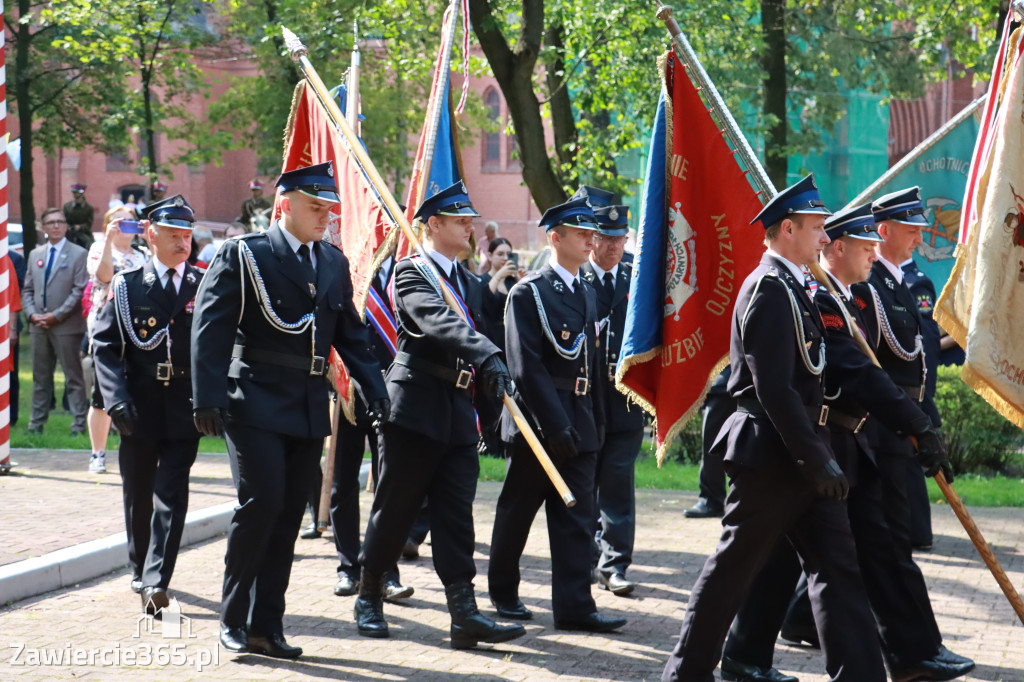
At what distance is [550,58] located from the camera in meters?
18.2

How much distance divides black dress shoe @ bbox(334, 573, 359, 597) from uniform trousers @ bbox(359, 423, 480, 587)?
92 cm

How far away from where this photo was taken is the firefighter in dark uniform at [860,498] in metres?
5.62

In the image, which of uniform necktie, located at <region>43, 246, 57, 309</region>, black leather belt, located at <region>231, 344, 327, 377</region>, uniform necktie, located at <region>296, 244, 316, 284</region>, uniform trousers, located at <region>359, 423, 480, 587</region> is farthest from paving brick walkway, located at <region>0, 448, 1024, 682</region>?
uniform necktie, located at <region>43, 246, 57, 309</region>

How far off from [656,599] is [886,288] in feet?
7.28

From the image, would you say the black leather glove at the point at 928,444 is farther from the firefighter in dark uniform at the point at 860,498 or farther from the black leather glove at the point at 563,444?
the black leather glove at the point at 563,444

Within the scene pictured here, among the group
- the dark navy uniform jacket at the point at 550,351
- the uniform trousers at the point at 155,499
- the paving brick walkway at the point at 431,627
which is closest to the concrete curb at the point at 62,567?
the paving brick walkway at the point at 431,627

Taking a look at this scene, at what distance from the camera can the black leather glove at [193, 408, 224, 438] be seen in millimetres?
5805

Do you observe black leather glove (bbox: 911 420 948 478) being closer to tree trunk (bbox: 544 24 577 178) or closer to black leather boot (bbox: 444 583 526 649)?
black leather boot (bbox: 444 583 526 649)

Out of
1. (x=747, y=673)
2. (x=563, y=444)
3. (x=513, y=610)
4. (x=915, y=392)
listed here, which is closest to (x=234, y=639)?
(x=513, y=610)

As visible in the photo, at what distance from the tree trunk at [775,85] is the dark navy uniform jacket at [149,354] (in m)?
12.0

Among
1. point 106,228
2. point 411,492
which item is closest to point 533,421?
point 411,492

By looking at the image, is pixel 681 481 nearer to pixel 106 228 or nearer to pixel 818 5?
pixel 106 228

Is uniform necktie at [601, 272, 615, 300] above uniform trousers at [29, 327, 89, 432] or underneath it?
above

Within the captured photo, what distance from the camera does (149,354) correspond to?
7320 millimetres
